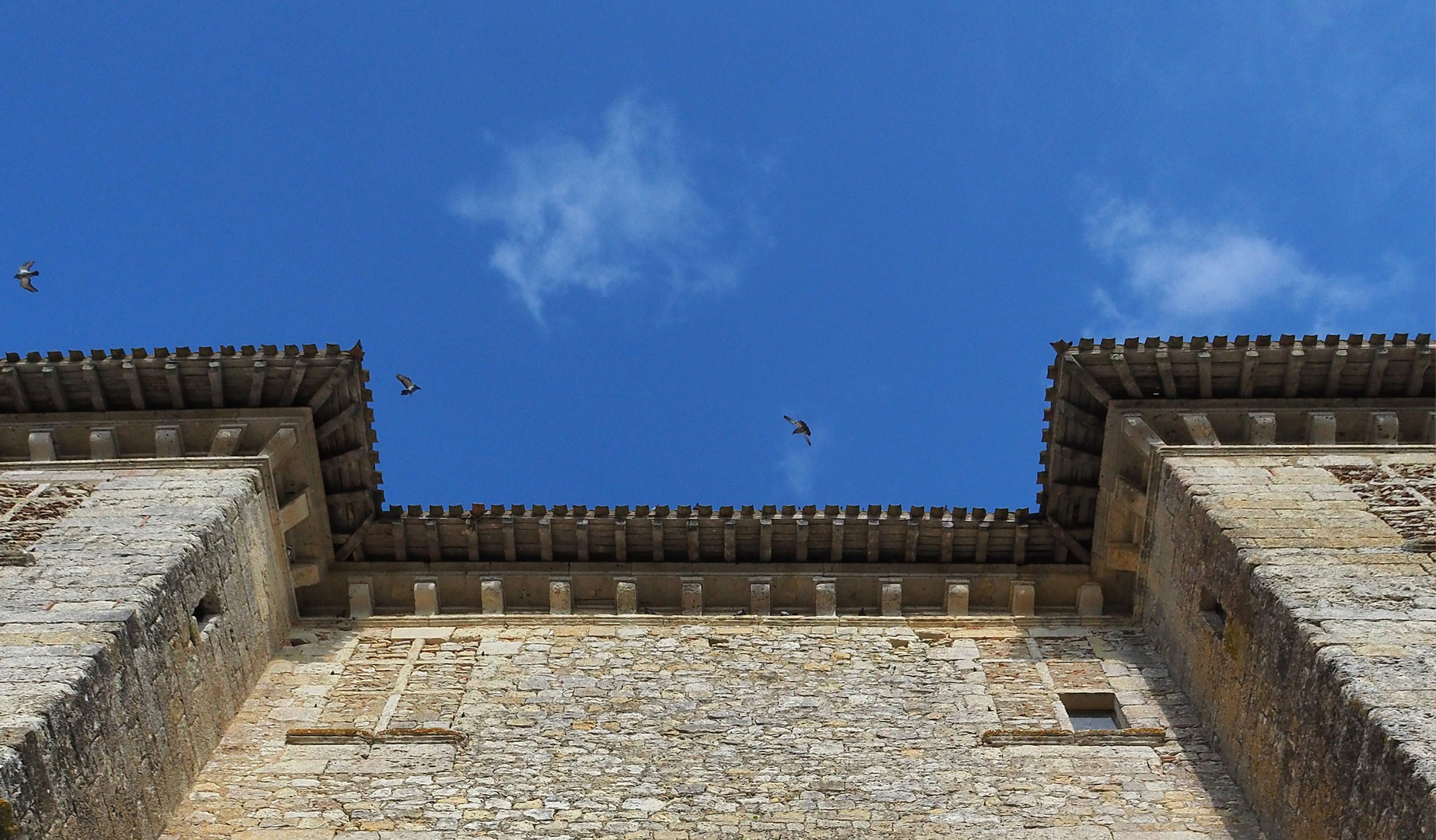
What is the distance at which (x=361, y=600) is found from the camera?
11.9m

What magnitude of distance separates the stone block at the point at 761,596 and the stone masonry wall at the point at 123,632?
424 centimetres

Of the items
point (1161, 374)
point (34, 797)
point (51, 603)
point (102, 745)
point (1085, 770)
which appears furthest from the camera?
point (1161, 374)

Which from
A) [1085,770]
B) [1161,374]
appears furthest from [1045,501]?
[1085,770]

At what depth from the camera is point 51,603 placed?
28.7 ft

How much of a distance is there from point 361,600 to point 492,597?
4.10ft

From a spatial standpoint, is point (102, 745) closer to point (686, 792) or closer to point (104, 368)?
point (686, 792)

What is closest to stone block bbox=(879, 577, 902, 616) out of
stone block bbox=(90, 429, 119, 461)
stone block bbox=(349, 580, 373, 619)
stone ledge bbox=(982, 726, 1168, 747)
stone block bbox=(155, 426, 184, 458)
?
stone ledge bbox=(982, 726, 1168, 747)

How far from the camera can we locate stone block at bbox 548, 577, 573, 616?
38.6 ft

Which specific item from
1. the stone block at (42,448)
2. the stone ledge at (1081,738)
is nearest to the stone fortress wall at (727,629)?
the stone ledge at (1081,738)

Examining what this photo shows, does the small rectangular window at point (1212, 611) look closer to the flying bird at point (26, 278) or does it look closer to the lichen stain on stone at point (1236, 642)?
the lichen stain on stone at point (1236, 642)

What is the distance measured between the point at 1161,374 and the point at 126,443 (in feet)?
31.5

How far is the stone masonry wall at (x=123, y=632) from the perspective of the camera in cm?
750

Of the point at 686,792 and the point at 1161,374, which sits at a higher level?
the point at 1161,374

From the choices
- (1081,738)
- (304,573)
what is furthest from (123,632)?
(1081,738)
